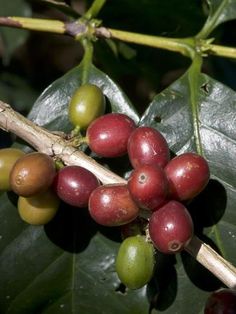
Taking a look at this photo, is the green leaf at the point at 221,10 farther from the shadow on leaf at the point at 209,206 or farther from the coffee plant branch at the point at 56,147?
the coffee plant branch at the point at 56,147

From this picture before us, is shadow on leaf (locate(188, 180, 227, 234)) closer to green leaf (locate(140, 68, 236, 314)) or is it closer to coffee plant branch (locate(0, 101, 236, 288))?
green leaf (locate(140, 68, 236, 314))

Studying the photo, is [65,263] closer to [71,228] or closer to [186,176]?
[71,228]

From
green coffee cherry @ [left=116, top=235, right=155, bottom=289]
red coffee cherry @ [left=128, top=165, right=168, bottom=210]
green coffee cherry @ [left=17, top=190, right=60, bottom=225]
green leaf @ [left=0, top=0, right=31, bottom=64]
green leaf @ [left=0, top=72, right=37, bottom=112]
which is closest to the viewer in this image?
red coffee cherry @ [left=128, top=165, right=168, bottom=210]

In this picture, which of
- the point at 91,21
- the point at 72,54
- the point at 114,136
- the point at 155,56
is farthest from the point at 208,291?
the point at 72,54

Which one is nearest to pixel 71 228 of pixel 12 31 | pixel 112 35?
pixel 112 35

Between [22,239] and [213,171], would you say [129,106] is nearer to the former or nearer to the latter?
[213,171]

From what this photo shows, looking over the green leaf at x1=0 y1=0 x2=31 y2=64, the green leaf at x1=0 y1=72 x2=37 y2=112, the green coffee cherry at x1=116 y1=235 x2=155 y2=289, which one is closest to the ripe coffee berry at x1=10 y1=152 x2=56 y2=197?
the green coffee cherry at x1=116 y1=235 x2=155 y2=289
